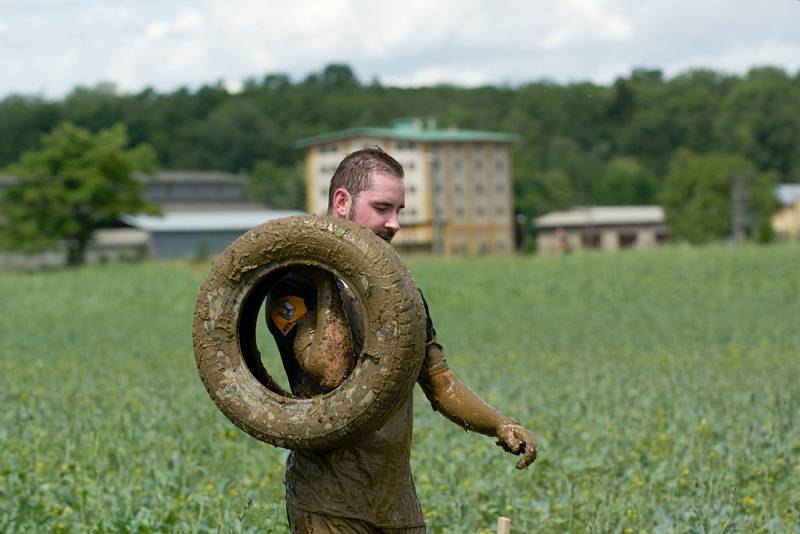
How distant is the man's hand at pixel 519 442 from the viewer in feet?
13.8

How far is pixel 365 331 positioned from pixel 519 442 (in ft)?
2.11

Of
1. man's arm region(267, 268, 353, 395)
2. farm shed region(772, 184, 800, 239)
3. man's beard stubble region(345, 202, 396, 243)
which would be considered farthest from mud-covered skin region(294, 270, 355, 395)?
farm shed region(772, 184, 800, 239)

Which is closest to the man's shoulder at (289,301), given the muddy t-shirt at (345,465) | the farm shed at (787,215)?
the muddy t-shirt at (345,465)

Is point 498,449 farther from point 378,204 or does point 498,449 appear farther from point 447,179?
point 447,179

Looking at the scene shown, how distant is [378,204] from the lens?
419 cm

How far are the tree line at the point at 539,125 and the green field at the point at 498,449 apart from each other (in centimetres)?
8106

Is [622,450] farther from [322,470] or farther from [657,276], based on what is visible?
[657,276]

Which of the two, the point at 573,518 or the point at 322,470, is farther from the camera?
the point at 573,518

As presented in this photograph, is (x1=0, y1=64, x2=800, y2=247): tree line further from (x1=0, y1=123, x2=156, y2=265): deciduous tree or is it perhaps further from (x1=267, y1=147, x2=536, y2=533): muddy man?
(x1=267, y1=147, x2=536, y2=533): muddy man

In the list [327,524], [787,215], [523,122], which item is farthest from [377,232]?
[523,122]

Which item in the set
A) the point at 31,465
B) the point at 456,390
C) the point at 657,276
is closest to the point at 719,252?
the point at 657,276

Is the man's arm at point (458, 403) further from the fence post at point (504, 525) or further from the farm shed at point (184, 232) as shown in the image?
A: the farm shed at point (184, 232)

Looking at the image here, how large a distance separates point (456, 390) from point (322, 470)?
519mm

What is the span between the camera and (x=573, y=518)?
698 cm
